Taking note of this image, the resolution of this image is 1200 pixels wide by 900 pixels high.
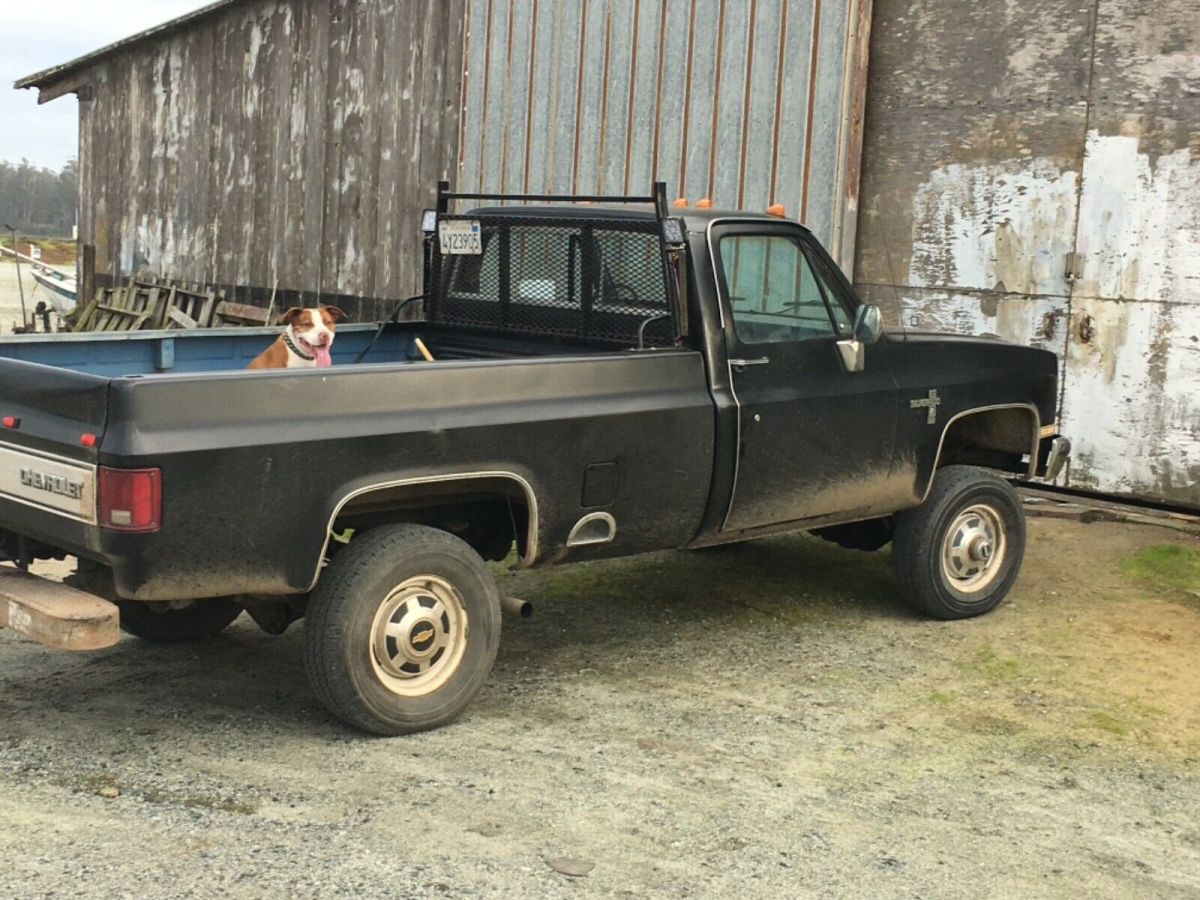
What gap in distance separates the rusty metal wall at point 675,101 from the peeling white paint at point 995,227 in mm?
539

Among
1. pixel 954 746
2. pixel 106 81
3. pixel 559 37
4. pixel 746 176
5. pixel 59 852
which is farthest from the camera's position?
pixel 106 81

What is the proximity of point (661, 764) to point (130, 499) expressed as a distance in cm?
193

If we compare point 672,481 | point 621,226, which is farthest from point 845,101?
point 672,481

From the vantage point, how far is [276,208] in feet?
48.1

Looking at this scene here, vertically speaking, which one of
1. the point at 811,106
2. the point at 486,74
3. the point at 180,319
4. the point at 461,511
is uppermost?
the point at 486,74

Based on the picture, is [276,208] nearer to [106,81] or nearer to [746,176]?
[106,81]

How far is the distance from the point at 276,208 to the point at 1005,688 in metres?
10.4

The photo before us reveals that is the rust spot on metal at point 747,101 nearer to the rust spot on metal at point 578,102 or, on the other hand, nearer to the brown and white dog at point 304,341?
the rust spot on metal at point 578,102

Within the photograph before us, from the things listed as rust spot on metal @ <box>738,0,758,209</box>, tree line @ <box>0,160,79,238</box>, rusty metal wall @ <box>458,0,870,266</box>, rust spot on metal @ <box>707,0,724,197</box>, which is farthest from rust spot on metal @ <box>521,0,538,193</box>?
tree line @ <box>0,160,79,238</box>

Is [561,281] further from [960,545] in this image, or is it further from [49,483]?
[49,483]

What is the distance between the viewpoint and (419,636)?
17.2ft

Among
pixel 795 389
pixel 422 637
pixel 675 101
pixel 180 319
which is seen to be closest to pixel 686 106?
pixel 675 101

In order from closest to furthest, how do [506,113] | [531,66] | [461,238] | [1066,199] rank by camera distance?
[461,238]
[1066,199]
[531,66]
[506,113]

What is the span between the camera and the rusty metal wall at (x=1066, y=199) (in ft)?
28.8
